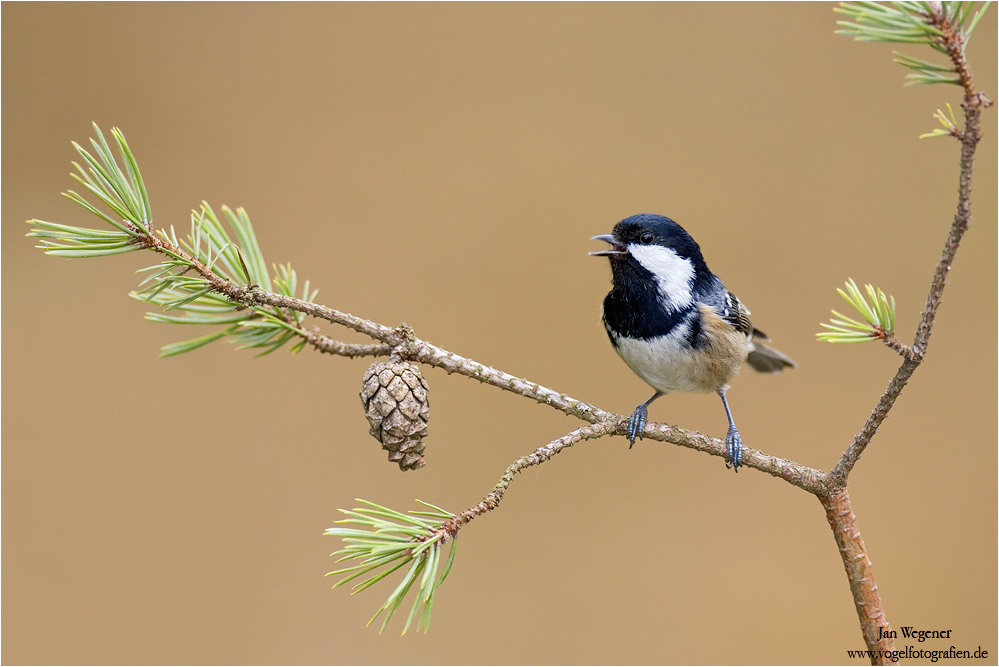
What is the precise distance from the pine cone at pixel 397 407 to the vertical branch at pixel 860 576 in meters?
0.42

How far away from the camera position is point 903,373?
0.62 meters

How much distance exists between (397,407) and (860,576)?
49 centimetres

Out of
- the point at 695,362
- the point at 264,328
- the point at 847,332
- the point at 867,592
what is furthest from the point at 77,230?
the point at 695,362

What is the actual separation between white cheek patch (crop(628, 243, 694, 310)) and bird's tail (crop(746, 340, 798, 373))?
1.28 feet

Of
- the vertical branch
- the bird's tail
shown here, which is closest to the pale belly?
the bird's tail

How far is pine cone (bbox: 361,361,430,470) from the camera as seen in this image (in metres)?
0.72

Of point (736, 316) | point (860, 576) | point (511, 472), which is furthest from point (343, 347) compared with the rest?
point (736, 316)

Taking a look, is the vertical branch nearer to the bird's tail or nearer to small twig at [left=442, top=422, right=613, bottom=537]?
small twig at [left=442, top=422, right=613, bottom=537]

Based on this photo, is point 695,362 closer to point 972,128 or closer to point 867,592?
point 867,592

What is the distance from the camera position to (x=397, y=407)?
0.72m

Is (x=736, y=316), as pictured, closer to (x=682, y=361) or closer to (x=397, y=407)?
(x=682, y=361)

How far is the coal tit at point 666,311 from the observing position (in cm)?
123

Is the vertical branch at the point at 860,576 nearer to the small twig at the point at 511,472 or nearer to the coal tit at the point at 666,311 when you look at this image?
the small twig at the point at 511,472

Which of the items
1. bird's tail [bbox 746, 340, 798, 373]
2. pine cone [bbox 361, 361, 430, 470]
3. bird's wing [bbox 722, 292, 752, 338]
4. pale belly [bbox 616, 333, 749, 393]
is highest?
bird's tail [bbox 746, 340, 798, 373]
